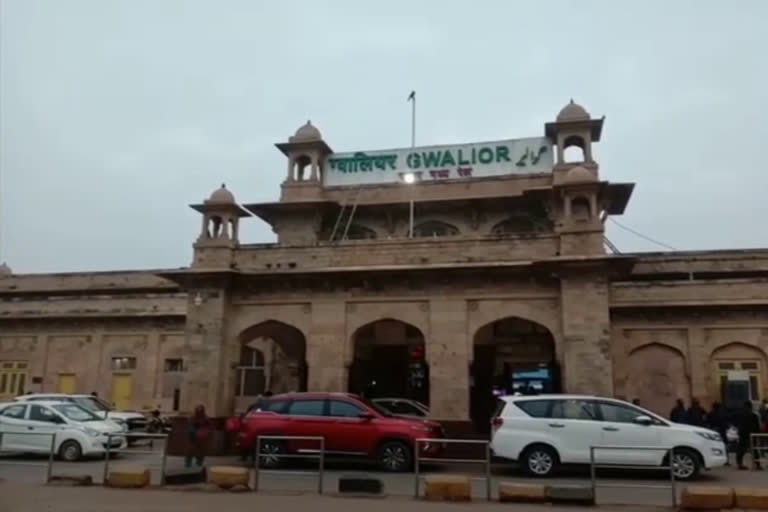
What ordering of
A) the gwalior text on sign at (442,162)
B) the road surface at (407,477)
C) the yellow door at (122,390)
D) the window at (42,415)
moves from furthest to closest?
1. the yellow door at (122,390)
2. the gwalior text on sign at (442,162)
3. the window at (42,415)
4. the road surface at (407,477)

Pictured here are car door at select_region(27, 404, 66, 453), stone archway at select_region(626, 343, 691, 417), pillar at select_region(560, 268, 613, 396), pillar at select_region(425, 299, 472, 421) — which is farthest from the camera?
stone archway at select_region(626, 343, 691, 417)

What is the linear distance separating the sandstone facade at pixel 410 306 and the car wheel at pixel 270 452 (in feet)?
13.1

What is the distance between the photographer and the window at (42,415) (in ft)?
59.3

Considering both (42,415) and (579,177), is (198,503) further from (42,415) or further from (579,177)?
(579,177)

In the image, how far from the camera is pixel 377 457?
604 inches

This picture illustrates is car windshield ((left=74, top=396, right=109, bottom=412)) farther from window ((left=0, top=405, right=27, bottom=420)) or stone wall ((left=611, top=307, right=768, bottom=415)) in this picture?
stone wall ((left=611, top=307, right=768, bottom=415))

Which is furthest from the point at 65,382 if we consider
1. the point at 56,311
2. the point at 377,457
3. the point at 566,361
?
the point at 566,361

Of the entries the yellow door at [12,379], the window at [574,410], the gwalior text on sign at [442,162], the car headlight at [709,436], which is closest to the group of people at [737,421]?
the car headlight at [709,436]

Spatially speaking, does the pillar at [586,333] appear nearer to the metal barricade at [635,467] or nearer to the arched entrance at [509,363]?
the metal barricade at [635,467]

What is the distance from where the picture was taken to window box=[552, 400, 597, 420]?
47.3 feet

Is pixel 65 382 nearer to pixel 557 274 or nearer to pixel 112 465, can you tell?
pixel 112 465

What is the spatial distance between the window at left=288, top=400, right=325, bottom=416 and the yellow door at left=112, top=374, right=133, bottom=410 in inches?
634

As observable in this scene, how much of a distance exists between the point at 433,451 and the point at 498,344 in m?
8.57

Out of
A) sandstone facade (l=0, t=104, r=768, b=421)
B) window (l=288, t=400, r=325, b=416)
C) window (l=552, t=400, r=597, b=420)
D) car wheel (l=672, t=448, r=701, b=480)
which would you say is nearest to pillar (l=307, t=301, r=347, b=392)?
sandstone facade (l=0, t=104, r=768, b=421)
